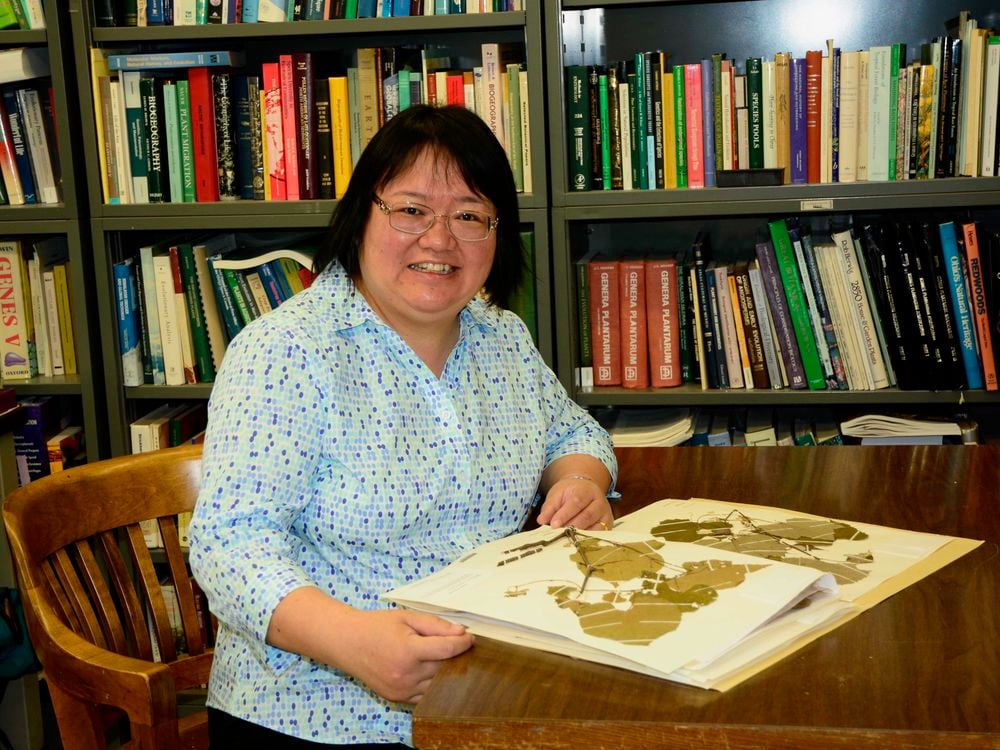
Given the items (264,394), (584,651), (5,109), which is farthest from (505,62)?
(584,651)

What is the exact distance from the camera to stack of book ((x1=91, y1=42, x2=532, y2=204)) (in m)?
2.48

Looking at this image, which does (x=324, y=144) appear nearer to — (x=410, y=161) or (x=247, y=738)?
(x=410, y=161)

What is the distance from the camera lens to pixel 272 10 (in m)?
2.51

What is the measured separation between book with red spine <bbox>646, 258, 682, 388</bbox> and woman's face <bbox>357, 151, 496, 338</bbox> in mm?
1104

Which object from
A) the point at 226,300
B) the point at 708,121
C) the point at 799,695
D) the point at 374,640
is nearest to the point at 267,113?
the point at 226,300

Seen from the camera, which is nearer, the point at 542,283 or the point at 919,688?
the point at 919,688

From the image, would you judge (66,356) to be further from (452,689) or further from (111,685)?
(452,689)

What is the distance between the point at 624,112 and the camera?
2457 mm

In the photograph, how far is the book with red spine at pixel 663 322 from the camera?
2.53m

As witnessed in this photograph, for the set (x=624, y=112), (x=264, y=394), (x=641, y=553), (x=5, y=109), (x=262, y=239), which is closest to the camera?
(x=641, y=553)

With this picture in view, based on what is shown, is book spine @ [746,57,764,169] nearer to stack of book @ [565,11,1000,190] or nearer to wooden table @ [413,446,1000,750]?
stack of book @ [565,11,1000,190]

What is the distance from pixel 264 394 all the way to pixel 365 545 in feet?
0.69

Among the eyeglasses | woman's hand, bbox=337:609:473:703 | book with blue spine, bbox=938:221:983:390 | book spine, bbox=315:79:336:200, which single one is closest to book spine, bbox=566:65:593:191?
book spine, bbox=315:79:336:200

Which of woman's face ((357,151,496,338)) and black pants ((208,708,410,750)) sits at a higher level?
woman's face ((357,151,496,338))
